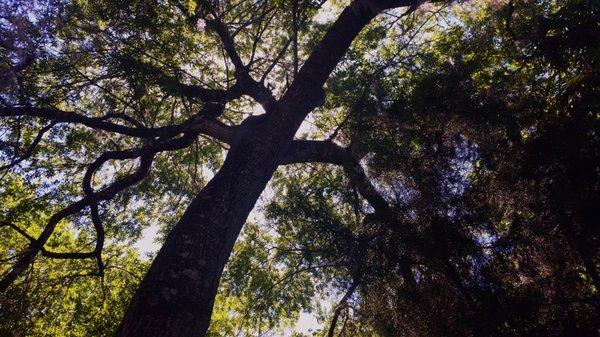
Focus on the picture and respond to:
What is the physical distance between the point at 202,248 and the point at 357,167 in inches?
142

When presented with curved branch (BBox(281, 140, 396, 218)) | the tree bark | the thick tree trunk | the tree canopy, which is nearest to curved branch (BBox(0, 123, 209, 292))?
the tree canopy

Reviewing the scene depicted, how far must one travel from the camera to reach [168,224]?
10297 millimetres

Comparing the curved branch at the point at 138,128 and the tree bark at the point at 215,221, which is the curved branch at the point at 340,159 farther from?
the curved branch at the point at 138,128

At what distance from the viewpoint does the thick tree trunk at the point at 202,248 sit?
3459 mm

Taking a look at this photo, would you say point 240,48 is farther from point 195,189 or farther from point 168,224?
point 168,224

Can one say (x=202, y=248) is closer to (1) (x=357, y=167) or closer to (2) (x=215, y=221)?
(2) (x=215, y=221)

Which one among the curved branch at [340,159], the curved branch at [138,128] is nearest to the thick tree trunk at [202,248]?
the curved branch at [340,159]

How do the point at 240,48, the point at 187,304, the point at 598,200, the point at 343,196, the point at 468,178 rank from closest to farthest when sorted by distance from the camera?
the point at 187,304
the point at 598,200
the point at 468,178
the point at 343,196
the point at 240,48

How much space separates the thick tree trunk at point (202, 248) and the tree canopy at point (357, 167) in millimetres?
18

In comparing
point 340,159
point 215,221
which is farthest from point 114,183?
point 340,159

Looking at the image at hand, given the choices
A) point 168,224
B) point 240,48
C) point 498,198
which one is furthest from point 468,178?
point 168,224

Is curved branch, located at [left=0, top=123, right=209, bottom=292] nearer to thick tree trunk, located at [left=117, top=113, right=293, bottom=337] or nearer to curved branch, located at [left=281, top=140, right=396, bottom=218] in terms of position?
thick tree trunk, located at [left=117, top=113, right=293, bottom=337]

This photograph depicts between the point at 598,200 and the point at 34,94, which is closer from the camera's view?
the point at 598,200

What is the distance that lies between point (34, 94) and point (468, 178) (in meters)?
6.94
